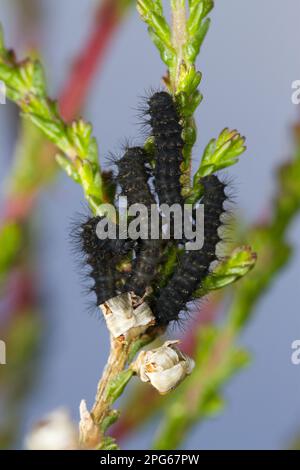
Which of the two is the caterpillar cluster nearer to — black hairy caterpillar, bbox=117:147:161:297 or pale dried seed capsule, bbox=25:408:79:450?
black hairy caterpillar, bbox=117:147:161:297

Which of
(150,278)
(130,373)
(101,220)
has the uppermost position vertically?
(101,220)

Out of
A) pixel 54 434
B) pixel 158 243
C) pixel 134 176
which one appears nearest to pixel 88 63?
pixel 134 176

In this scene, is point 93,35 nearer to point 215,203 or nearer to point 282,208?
point 282,208

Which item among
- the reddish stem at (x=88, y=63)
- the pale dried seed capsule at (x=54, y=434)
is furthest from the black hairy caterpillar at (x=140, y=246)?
the reddish stem at (x=88, y=63)

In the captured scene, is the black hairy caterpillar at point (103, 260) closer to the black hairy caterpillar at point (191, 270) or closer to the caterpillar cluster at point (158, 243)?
the caterpillar cluster at point (158, 243)

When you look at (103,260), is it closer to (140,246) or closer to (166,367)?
(140,246)

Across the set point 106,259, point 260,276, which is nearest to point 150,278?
point 106,259
